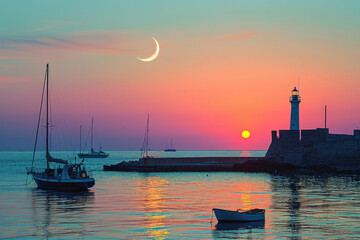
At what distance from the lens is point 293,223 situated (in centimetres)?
3600

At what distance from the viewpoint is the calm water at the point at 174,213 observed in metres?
32.6

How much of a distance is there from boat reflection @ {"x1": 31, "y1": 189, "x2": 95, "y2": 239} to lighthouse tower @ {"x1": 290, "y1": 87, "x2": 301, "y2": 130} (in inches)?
1981

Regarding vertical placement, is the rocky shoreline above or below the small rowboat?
above

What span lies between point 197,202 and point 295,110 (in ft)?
182

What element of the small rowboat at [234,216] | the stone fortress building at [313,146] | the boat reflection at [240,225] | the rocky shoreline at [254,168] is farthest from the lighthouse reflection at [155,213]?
the stone fortress building at [313,146]

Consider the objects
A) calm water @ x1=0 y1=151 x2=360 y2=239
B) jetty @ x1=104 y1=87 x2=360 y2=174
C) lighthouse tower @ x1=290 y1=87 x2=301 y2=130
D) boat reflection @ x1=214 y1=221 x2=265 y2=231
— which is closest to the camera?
calm water @ x1=0 y1=151 x2=360 y2=239

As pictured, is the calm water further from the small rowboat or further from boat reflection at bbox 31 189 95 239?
the small rowboat

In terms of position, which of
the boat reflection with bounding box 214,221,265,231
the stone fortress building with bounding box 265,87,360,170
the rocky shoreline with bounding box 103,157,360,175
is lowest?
the boat reflection with bounding box 214,221,265,231

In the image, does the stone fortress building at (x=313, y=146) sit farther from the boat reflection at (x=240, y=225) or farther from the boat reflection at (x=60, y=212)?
the boat reflection at (x=240, y=225)

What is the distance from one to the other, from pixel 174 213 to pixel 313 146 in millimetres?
59916

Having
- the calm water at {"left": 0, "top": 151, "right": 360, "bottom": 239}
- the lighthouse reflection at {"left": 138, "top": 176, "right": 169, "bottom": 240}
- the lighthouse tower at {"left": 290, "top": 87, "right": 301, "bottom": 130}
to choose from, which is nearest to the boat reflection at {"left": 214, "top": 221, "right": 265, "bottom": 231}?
the calm water at {"left": 0, "top": 151, "right": 360, "bottom": 239}

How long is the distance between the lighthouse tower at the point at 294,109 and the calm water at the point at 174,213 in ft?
121

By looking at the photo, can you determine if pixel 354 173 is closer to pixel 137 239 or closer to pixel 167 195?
pixel 167 195

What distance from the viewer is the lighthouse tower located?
10000 cm
